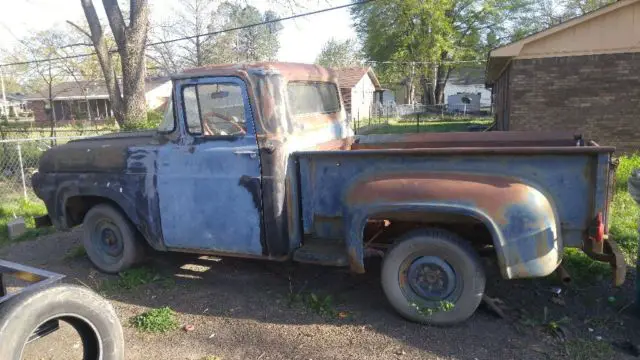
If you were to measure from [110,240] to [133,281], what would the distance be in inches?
24.4

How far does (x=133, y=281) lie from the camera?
487 centimetres

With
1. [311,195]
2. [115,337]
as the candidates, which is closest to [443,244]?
[311,195]

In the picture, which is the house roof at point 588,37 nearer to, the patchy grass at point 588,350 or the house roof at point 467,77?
the patchy grass at point 588,350

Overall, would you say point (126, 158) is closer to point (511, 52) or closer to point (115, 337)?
point (115, 337)

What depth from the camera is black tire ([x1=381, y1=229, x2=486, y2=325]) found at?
356 cm

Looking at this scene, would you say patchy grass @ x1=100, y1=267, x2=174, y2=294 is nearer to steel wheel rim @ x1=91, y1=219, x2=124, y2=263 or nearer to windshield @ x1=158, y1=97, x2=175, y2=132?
steel wheel rim @ x1=91, y1=219, x2=124, y2=263

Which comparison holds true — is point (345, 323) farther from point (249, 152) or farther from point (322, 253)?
point (249, 152)

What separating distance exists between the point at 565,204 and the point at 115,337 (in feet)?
9.95

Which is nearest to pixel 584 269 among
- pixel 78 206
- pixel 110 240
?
pixel 110 240

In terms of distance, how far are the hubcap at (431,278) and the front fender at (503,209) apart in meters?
0.40

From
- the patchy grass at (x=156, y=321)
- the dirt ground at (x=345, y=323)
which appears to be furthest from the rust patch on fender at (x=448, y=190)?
the patchy grass at (x=156, y=321)

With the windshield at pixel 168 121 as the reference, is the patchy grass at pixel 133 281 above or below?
below

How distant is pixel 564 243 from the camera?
3467mm

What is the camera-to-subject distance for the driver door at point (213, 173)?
4.15 meters
